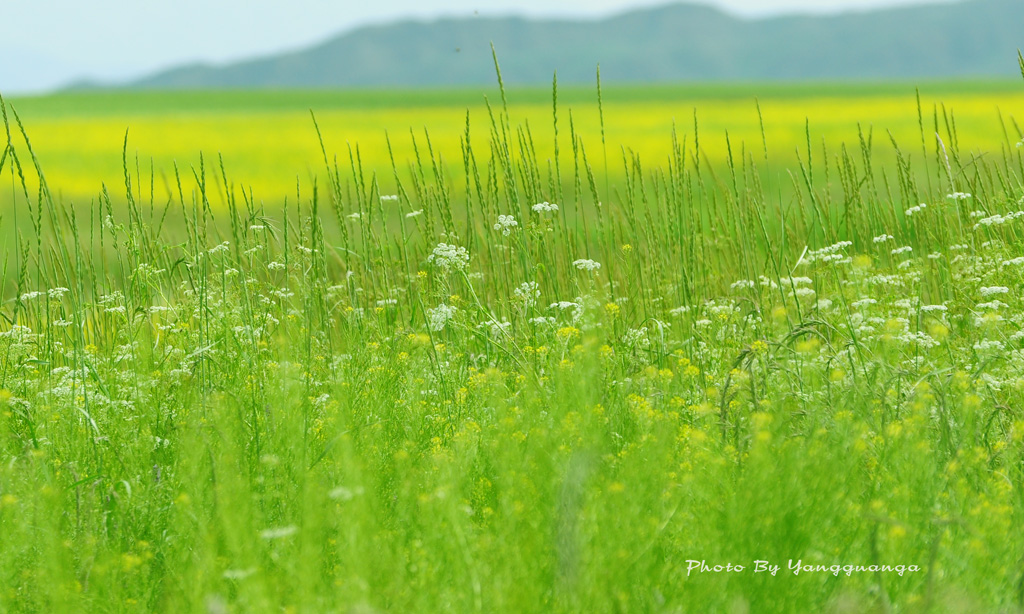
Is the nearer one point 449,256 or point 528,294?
point 449,256

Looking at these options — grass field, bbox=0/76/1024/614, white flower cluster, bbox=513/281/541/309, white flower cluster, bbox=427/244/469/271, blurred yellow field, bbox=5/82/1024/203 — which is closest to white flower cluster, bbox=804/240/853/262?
grass field, bbox=0/76/1024/614

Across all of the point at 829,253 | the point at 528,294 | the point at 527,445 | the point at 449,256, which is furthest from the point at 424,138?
the point at 527,445

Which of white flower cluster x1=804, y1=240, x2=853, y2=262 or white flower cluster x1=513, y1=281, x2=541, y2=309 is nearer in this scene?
white flower cluster x1=513, y1=281, x2=541, y2=309

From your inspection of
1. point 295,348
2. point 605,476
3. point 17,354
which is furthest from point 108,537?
point 17,354

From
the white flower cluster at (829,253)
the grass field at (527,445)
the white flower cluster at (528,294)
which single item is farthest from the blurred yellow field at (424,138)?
the white flower cluster at (829,253)

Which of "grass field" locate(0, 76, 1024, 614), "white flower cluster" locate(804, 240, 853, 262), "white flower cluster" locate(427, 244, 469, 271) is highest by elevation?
"white flower cluster" locate(427, 244, 469, 271)

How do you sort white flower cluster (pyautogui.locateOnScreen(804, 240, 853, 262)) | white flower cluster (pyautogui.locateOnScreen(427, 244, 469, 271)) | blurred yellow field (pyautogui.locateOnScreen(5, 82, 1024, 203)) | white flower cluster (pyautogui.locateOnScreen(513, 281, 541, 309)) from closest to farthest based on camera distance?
white flower cluster (pyautogui.locateOnScreen(427, 244, 469, 271)) < white flower cluster (pyautogui.locateOnScreen(513, 281, 541, 309)) < white flower cluster (pyautogui.locateOnScreen(804, 240, 853, 262)) < blurred yellow field (pyautogui.locateOnScreen(5, 82, 1024, 203))

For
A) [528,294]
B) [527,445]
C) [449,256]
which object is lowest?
[527,445]

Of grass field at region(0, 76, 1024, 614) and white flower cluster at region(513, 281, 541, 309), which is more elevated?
white flower cluster at region(513, 281, 541, 309)

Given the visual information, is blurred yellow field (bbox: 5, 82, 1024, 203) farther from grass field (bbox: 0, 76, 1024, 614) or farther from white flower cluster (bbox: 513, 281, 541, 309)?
white flower cluster (bbox: 513, 281, 541, 309)

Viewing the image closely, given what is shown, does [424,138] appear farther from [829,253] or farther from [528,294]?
[528,294]

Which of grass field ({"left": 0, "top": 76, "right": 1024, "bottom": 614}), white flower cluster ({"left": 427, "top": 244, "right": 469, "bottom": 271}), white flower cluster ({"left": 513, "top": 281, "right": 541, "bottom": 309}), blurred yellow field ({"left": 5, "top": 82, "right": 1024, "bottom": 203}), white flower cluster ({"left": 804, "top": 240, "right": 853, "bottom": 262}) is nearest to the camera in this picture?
grass field ({"left": 0, "top": 76, "right": 1024, "bottom": 614})

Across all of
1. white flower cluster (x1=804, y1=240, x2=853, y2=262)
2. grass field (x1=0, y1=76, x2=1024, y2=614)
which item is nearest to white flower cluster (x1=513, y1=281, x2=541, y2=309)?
grass field (x1=0, y1=76, x2=1024, y2=614)

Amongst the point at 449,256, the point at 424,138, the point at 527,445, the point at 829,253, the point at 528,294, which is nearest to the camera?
the point at 527,445
